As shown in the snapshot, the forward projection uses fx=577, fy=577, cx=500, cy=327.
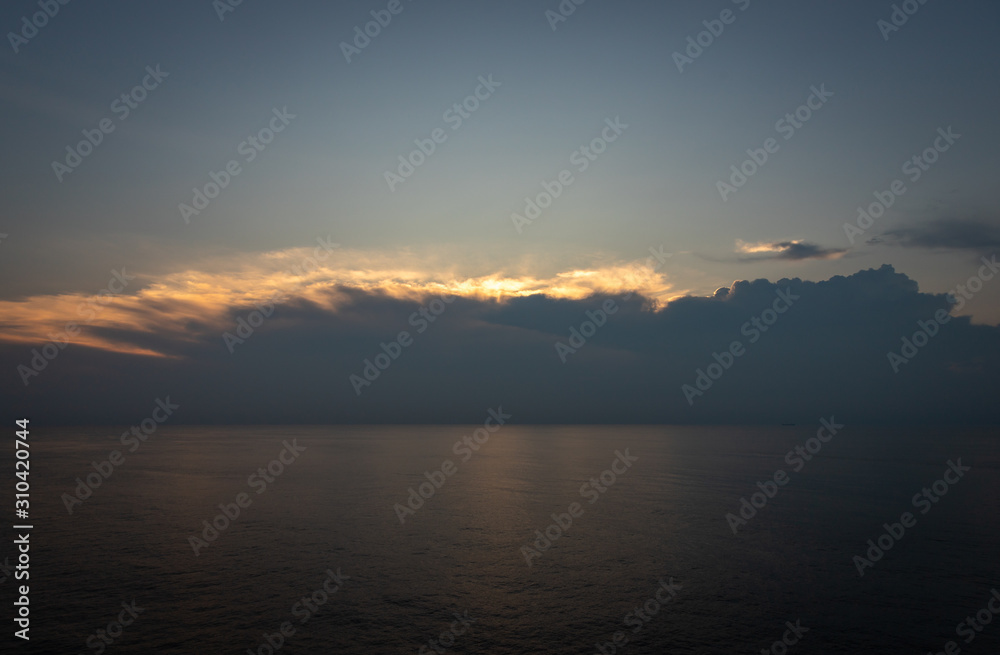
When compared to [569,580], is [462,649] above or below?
below

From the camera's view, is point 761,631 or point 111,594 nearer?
point 761,631

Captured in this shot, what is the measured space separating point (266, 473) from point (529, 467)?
36.5 metres

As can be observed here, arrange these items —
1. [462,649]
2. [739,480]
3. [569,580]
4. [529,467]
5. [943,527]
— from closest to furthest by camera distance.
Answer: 1. [462,649]
2. [569,580]
3. [943,527]
4. [739,480]
5. [529,467]

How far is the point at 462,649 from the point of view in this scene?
19.5m

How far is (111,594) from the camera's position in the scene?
960 inches

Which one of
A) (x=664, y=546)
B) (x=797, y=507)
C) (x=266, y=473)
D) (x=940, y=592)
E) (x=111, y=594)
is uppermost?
(x=266, y=473)

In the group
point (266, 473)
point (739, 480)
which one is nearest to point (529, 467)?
point (739, 480)

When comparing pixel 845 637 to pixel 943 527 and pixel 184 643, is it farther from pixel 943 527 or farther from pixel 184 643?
pixel 943 527

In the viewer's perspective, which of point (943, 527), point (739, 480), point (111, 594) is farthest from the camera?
point (739, 480)

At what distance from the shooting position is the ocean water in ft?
67.6

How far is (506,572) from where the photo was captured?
28609 millimetres

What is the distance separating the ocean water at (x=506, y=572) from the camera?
20.6m

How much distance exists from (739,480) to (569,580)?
48425 mm

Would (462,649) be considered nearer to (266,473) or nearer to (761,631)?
(761,631)
